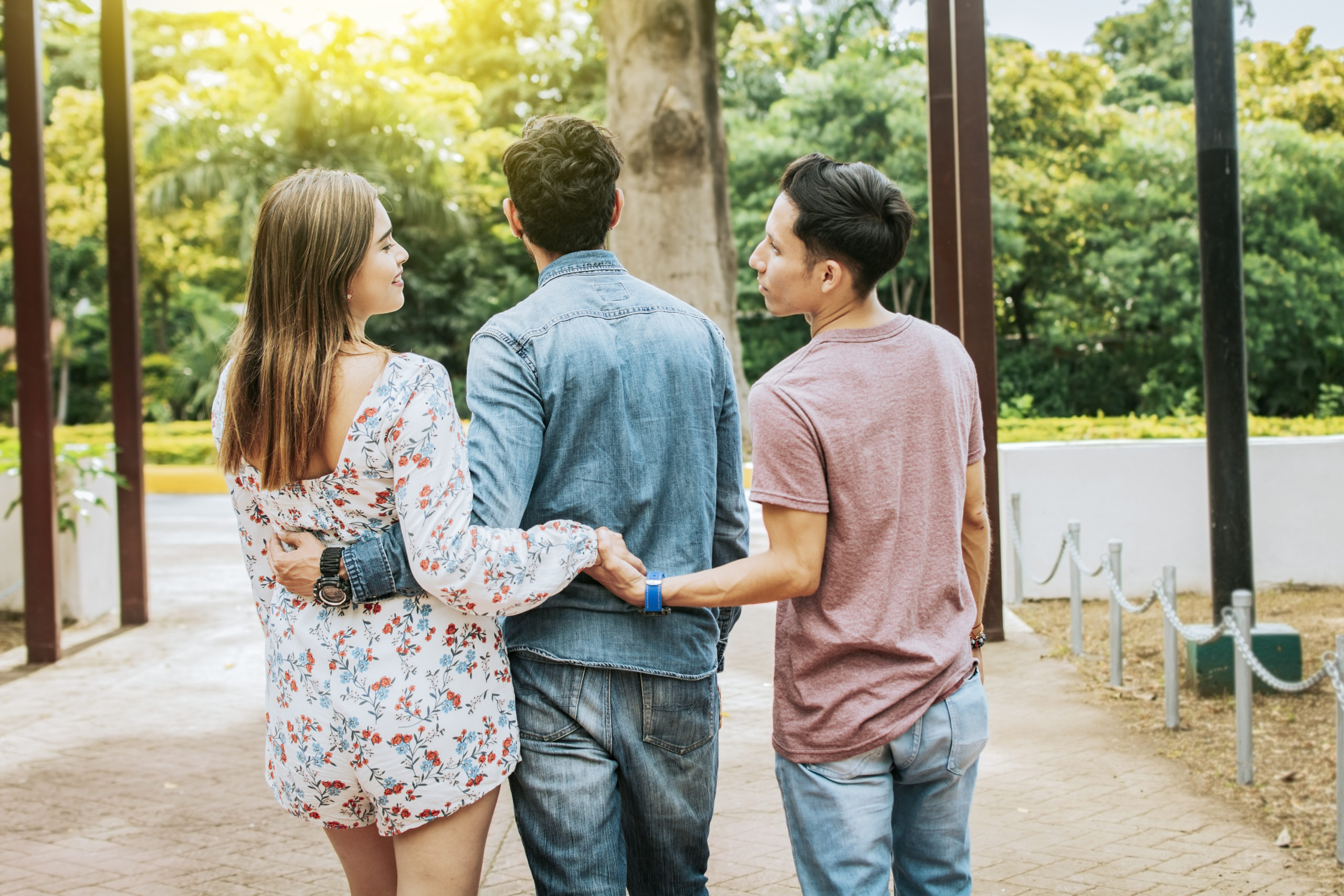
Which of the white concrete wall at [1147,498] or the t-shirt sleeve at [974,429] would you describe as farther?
the white concrete wall at [1147,498]

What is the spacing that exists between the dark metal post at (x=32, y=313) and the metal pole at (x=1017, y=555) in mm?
6008

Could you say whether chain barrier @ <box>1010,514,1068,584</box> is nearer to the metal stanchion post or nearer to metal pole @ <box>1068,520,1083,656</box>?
the metal stanchion post

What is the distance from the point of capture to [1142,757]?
502cm

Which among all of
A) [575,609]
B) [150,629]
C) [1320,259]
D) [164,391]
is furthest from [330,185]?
[164,391]

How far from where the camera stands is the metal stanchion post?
27.4 ft

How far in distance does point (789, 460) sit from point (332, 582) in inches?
32.4

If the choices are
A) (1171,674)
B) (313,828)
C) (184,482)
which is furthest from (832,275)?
(184,482)

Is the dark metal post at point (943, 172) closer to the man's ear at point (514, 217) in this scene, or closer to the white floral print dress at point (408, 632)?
the man's ear at point (514, 217)

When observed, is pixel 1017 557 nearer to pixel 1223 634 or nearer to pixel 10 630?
pixel 1223 634

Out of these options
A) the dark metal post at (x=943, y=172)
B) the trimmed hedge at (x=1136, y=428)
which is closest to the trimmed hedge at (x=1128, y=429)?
the trimmed hedge at (x=1136, y=428)

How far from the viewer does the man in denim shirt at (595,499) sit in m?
2.28

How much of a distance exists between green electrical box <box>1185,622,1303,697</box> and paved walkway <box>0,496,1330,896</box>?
1.84 ft

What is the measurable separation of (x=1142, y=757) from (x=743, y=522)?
10.6 ft

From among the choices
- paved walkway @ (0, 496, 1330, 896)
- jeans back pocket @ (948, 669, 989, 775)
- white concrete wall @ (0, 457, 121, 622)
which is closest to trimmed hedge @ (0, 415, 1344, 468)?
white concrete wall @ (0, 457, 121, 622)
